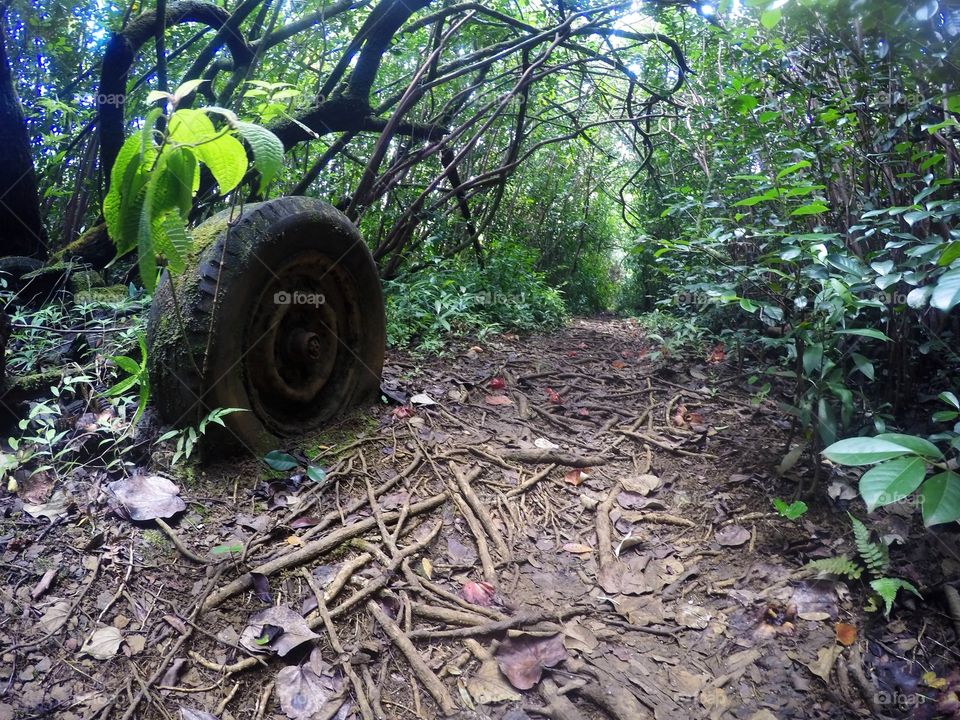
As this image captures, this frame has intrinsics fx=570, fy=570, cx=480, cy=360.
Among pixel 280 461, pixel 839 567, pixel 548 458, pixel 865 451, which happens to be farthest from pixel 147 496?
pixel 839 567

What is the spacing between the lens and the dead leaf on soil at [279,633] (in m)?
1.48

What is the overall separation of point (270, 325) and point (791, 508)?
84.0 inches

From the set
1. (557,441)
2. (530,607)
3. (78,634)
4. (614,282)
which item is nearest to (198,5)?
(557,441)

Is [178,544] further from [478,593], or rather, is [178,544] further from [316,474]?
[478,593]

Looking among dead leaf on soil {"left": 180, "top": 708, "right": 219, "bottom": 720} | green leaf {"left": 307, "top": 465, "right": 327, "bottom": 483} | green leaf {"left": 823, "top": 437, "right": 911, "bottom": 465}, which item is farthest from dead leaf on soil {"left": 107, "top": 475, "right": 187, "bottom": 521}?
green leaf {"left": 823, "top": 437, "right": 911, "bottom": 465}

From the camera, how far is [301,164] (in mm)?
5594

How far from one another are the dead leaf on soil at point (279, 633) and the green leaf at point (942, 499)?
1433mm

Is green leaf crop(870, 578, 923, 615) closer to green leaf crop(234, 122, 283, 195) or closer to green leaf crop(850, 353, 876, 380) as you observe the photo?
green leaf crop(850, 353, 876, 380)

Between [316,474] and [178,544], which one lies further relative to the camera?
[316,474]

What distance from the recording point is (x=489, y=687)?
57.7 inches

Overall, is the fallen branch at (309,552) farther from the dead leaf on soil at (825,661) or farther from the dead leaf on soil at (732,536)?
the dead leaf on soil at (825,661)

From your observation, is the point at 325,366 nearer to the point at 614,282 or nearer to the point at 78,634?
the point at 78,634

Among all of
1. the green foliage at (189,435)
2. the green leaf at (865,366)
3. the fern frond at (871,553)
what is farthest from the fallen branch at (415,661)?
the green leaf at (865,366)

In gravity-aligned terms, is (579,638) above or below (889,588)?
below
